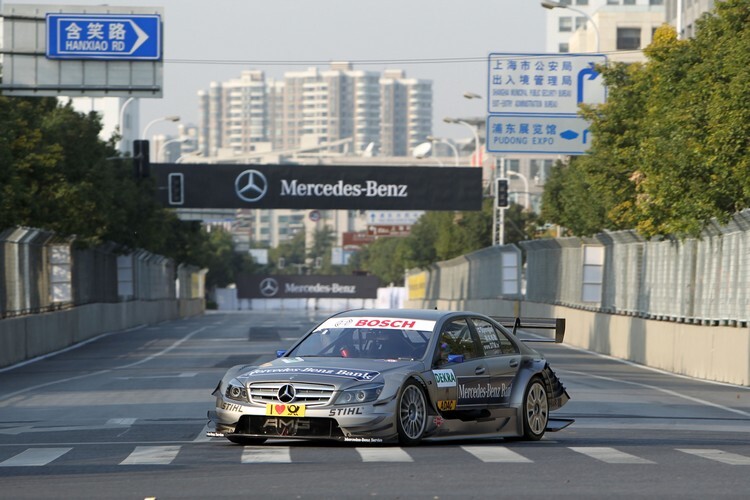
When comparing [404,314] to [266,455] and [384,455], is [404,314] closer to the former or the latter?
[384,455]

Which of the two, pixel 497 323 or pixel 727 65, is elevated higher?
pixel 727 65

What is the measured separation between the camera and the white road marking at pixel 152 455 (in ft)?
41.3

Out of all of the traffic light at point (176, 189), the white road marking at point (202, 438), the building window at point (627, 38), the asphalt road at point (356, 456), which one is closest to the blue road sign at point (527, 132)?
the asphalt road at point (356, 456)

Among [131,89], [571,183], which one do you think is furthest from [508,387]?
[571,183]

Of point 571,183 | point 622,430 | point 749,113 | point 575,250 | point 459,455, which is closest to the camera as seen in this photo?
point 459,455

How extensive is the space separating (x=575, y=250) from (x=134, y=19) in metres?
17.5

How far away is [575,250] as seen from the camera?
1917 inches

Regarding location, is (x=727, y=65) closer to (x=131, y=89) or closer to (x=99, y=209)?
(x=131, y=89)

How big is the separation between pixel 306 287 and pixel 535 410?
574 feet

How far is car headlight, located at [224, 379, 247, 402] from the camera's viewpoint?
44.4 ft

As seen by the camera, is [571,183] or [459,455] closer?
[459,455]

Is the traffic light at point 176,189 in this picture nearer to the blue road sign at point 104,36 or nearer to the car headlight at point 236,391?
the blue road sign at point 104,36

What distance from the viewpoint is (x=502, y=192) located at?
65562mm

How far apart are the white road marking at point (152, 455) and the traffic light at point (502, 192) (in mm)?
51737
